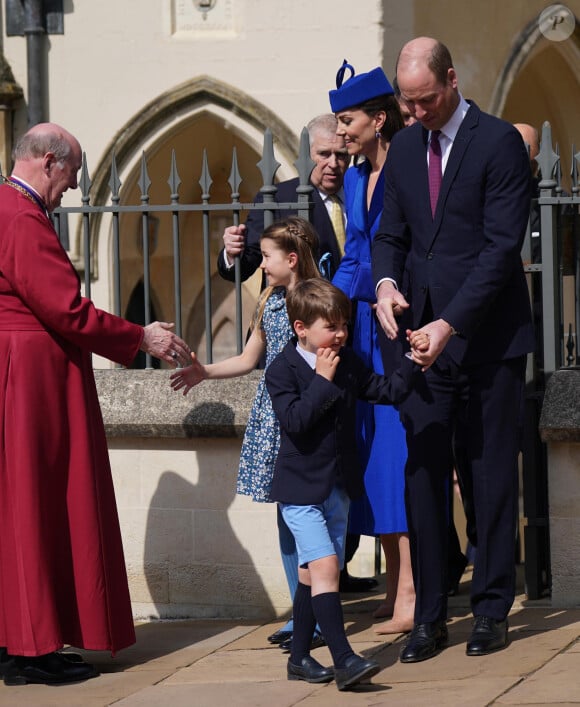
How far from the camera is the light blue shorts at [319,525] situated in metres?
5.43

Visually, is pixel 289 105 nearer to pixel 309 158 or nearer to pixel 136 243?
pixel 136 243

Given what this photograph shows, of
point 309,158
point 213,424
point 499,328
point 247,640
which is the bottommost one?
point 247,640

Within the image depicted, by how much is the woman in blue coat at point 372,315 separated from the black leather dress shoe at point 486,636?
50 cm

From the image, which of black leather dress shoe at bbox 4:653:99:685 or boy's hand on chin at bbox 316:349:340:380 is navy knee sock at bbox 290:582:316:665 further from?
black leather dress shoe at bbox 4:653:99:685

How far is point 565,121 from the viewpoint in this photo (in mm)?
16266

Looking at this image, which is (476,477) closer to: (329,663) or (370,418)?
(370,418)

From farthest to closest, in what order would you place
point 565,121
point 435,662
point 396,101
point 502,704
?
1. point 565,121
2. point 396,101
3. point 435,662
4. point 502,704

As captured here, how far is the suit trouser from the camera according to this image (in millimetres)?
5668

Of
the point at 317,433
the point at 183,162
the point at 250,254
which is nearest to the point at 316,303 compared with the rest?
the point at 317,433

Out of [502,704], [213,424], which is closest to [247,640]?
[213,424]

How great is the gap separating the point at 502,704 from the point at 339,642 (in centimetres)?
58

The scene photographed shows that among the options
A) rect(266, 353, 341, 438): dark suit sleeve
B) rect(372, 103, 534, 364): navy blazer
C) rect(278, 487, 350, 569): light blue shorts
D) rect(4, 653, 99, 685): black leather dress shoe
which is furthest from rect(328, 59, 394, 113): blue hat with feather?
rect(4, 653, 99, 685): black leather dress shoe

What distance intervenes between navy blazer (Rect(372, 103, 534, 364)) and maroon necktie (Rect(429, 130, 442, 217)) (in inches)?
0.8

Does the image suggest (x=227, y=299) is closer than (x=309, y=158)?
No
